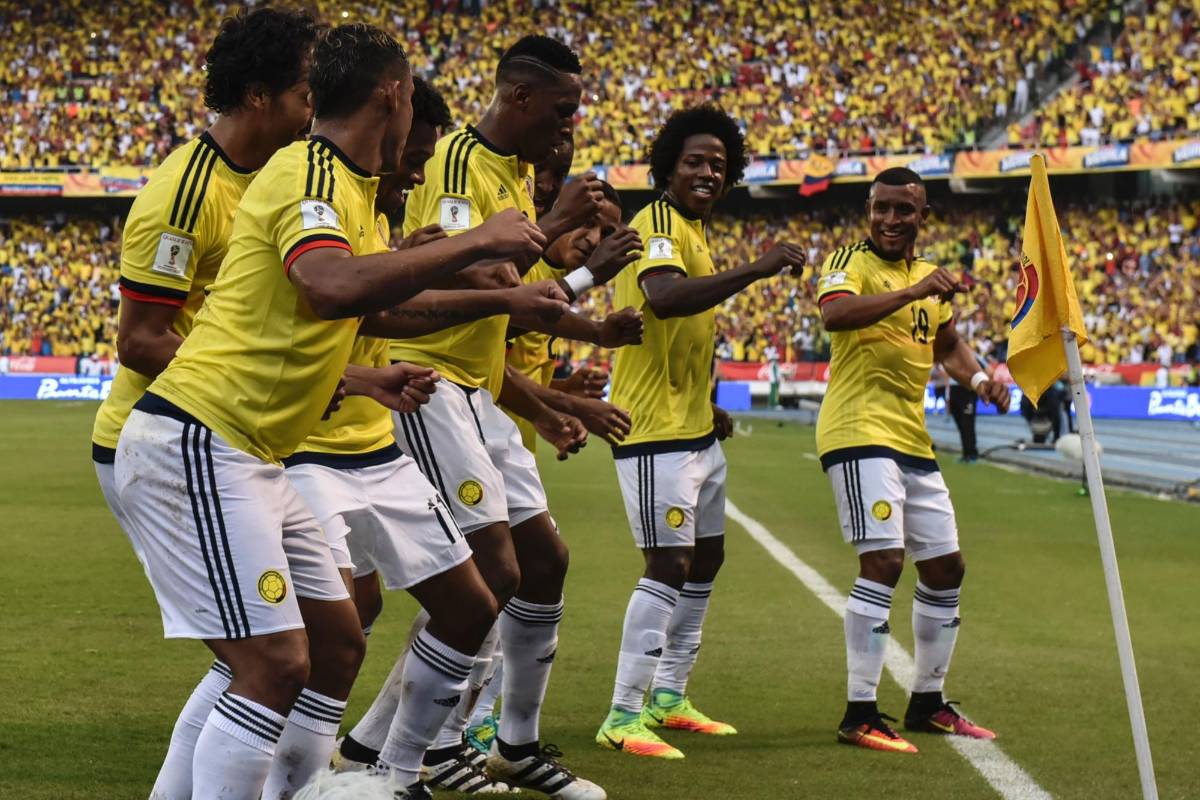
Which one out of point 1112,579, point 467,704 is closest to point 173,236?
point 467,704

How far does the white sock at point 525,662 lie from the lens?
5570 millimetres

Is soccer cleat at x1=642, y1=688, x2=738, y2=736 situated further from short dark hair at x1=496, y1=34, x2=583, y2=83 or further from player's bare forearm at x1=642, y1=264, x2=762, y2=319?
short dark hair at x1=496, y1=34, x2=583, y2=83

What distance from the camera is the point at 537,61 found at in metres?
5.50

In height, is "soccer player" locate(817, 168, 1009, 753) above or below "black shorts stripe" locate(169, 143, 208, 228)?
below

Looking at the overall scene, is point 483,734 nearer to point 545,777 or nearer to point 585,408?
point 545,777

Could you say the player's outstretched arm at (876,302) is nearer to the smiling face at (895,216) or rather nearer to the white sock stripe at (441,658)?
the smiling face at (895,216)

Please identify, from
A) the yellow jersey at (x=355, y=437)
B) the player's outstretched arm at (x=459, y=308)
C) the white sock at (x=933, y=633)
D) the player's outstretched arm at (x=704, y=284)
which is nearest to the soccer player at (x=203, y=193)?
the yellow jersey at (x=355, y=437)

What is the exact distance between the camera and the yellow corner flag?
4875 mm

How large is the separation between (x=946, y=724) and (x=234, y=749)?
372 cm

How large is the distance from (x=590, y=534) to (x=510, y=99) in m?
8.42

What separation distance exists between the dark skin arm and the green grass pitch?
5.01 feet

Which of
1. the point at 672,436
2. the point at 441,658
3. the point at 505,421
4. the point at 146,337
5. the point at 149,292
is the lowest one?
the point at 441,658

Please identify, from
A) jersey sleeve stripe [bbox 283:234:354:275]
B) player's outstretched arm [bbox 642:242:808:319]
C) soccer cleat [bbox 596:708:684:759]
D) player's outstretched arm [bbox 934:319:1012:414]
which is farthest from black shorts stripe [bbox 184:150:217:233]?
player's outstretched arm [bbox 934:319:1012:414]

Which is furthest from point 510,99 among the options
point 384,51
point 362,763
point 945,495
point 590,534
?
point 590,534
